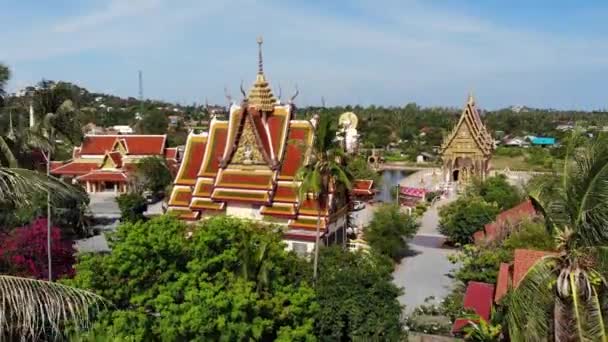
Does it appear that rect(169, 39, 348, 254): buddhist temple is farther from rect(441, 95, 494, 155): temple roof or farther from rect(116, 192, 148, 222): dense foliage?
rect(441, 95, 494, 155): temple roof

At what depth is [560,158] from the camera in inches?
253

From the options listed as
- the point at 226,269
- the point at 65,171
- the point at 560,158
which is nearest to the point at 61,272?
the point at 226,269

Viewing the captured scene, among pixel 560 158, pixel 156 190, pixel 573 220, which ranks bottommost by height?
pixel 156 190

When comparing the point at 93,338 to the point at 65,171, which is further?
the point at 65,171

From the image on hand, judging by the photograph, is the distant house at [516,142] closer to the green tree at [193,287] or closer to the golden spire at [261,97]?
the golden spire at [261,97]

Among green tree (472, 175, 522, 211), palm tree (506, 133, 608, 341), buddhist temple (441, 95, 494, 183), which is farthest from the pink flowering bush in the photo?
buddhist temple (441, 95, 494, 183)

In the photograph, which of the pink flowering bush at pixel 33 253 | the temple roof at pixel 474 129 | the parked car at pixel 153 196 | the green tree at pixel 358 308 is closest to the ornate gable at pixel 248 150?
the pink flowering bush at pixel 33 253

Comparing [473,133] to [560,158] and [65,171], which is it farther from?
[560,158]

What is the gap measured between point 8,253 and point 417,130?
10349 centimetres

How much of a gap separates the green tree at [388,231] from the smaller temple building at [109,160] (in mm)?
25812

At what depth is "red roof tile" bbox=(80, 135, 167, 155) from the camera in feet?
158

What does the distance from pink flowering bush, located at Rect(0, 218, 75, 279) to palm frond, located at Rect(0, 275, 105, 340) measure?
12108 mm

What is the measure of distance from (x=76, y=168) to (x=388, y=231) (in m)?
33.4

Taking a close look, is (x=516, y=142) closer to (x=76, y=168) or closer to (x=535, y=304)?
(x=76, y=168)
